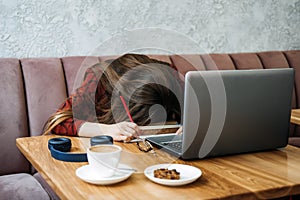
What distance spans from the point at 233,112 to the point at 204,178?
0.25 m

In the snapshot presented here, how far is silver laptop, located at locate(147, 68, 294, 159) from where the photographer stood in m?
1.26

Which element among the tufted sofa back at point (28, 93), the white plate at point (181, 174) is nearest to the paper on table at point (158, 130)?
the white plate at point (181, 174)

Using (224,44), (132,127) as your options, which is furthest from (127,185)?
(224,44)

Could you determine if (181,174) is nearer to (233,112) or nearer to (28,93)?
(233,112)

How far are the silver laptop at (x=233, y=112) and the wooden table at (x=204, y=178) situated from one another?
0.13ft

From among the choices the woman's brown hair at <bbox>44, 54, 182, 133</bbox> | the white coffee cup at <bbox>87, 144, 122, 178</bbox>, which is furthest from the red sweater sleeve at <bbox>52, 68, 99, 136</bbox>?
the white coffee cup at <bbox>87, 144, 122, 178</bbox>

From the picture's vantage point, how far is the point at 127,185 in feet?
→ 3.59

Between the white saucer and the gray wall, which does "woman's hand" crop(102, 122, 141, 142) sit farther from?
the gray wall

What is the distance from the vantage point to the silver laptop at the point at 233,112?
1.26m

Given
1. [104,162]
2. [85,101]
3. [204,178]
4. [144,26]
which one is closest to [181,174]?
[204,178]

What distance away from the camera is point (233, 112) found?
4.33 feet

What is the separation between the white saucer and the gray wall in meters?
1.38

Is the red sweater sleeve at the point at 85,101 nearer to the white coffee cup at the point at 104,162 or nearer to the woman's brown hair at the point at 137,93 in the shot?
the woman's brown hair at the point at 137,93

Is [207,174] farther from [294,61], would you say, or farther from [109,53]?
[294,61]
